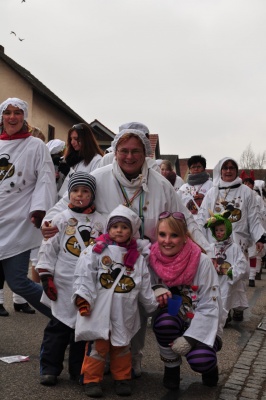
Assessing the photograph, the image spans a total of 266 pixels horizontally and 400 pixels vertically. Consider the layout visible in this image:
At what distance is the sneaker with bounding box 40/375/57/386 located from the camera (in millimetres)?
4582

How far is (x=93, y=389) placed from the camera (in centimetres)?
438

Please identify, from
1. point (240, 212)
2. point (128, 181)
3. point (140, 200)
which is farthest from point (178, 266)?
point (240, 212)

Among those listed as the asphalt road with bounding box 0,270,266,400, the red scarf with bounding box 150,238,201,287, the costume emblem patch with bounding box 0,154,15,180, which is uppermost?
the costume emblem patch with bounding box 0,154,15,180

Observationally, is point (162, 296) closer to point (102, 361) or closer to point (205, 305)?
point (205, 305)

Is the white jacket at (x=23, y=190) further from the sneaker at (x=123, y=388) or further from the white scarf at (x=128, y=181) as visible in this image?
the sneaker at (x=123, y=388)

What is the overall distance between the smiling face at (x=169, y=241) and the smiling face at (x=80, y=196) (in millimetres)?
566

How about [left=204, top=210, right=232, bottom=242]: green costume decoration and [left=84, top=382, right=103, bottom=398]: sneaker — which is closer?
[left=84, top=382, right=103, bottom=398]: sneaker

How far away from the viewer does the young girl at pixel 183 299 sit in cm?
452

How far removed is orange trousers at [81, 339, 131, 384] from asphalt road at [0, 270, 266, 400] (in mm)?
125

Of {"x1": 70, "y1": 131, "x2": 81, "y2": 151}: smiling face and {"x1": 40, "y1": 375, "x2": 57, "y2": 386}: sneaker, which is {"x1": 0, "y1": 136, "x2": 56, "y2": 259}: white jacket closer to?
{"x1": 40, "y1": 375, "x2": 57, "y2": 386}: sneaker

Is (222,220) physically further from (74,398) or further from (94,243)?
(74,398)

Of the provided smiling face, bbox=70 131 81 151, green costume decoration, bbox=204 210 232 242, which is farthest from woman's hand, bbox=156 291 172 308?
smiling face, bbox=70 131 81 151

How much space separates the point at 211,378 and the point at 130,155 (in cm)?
169

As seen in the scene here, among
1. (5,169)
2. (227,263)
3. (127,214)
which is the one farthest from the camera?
(227,263)
